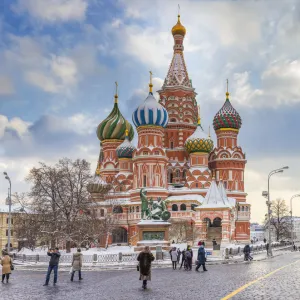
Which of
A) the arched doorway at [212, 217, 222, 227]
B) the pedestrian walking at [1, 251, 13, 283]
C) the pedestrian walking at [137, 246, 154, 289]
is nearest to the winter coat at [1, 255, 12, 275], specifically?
the pedestrian walking at [1, 251, 13, 283]

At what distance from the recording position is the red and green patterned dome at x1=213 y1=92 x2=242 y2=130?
7956 cm

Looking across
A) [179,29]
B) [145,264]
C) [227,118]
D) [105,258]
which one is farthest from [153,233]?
[179,29]

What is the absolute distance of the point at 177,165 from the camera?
78.7 meters

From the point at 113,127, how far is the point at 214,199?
23.7 metres

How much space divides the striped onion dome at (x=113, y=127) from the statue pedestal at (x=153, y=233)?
42.1 meters

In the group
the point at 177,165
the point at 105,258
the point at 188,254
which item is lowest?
the point at 105,258

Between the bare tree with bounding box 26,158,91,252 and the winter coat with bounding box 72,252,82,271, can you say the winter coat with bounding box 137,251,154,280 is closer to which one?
the winter coat with bounding box 72,252,82,271

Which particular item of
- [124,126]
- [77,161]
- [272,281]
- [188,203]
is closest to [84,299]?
[272,281]

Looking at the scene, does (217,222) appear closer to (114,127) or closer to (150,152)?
(150,152)

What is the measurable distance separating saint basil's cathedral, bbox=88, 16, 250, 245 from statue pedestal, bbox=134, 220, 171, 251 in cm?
2272

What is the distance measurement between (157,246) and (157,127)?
3481 centimetres

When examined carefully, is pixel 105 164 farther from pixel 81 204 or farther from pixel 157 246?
pixel 157 246

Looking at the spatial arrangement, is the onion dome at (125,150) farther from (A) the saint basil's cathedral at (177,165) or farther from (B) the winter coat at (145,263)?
(B) the winter coat at (145,263)

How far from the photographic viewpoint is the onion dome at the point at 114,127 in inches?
3290
